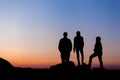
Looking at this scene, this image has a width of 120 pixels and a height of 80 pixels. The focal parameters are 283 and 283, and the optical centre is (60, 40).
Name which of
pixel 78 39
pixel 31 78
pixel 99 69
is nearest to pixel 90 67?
pixel 99 69

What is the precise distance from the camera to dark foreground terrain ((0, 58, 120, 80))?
16.3m

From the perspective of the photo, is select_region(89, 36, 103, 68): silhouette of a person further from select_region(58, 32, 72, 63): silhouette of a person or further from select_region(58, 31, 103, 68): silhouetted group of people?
select_region(58, 32, 72, 63): silhouette of a person

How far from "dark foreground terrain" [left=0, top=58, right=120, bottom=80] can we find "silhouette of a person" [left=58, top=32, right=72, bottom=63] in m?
0.75

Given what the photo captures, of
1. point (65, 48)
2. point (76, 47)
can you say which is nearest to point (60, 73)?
point (65, 48)

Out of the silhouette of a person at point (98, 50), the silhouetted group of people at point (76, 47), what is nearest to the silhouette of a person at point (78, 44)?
the silhouetted group of people at point (76, 47)

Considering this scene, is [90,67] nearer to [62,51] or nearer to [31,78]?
[62,51]

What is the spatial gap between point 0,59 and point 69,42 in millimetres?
5499

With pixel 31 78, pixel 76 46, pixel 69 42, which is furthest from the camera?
pixel 76 46

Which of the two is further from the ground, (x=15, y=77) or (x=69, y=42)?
(x=69, y=42)

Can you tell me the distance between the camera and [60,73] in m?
18.2

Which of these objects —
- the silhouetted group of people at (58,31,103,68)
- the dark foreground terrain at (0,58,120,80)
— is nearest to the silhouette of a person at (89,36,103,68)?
the silhouetted group of people at (58,31,103,68)

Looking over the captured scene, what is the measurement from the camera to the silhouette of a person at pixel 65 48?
61.9 ft

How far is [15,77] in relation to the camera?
16438 mm

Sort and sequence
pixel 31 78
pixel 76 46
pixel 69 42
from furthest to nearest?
pixel 76 46 → pixel 69 42 → pixel 31 78
